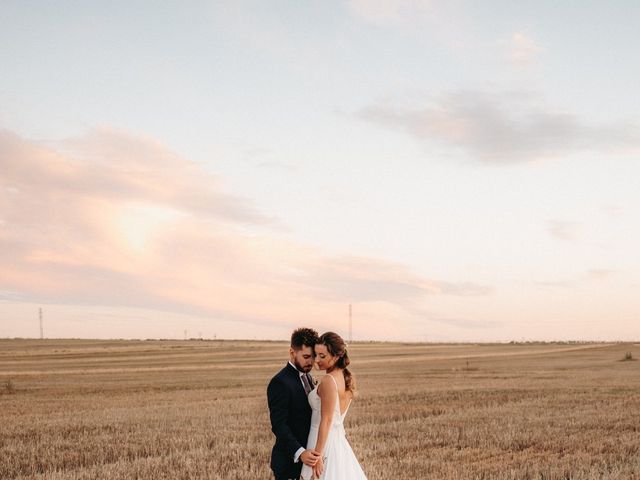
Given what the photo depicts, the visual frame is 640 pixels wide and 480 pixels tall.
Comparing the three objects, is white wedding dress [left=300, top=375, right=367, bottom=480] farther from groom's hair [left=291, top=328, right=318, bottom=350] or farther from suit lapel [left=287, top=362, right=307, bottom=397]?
groom's hair [left=291, top=328, right=318, bottom=350]

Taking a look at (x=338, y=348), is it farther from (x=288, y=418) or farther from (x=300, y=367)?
(x=288, y=418)

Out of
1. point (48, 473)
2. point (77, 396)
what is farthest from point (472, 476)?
point (77, 396)

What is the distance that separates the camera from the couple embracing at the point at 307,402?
735 cm

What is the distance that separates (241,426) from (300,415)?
12426mm

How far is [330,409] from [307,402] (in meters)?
0.40

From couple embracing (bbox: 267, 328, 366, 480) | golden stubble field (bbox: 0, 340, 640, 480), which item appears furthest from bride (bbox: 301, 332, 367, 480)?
golden stubble field (bbox: 0, 340, 640, 480)

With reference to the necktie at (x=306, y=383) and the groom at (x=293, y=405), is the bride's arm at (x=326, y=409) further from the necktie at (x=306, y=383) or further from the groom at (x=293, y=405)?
the necktie at (x=306, y=383)

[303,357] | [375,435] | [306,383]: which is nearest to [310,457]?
[306,383]

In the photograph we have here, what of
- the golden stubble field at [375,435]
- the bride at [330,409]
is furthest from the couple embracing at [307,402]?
the golden stubble field at [375,435]

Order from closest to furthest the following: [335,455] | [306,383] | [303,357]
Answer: [303,357]
[306,383]
[335,455]

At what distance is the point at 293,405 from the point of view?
7.54 meters

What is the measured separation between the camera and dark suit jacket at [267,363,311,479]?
7.41 meters

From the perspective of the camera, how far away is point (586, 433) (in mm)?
17594

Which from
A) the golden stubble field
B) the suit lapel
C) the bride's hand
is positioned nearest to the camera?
the bride's hand
